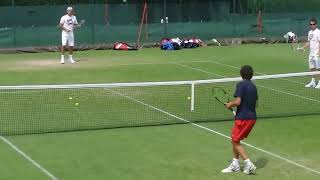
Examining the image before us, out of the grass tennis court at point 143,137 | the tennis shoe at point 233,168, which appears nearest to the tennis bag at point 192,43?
the grass tennis court at point 143,137

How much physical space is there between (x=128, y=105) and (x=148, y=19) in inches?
818

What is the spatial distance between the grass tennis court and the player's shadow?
0.02 metres

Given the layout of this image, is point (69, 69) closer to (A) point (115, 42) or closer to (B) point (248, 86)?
(A) point (115, 42)

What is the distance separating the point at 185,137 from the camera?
1282cm

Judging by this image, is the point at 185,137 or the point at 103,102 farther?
the point at 103,102

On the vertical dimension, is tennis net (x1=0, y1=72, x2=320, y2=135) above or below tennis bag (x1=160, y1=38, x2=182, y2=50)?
below

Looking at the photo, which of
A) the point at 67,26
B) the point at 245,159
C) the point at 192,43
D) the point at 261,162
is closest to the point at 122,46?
the point at 192,43

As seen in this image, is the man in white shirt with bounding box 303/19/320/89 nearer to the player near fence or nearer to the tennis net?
the tennis net

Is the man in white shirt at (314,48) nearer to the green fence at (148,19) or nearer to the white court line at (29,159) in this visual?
the white court line at (29,159)

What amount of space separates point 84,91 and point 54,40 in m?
14.0

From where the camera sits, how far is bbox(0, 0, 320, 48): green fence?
31797 mm

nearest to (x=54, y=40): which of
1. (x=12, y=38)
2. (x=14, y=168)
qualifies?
(x=12, y=38)

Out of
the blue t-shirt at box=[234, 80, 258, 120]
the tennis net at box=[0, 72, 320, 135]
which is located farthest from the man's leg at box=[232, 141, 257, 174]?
the tennis net at box=[0, 72, 320, 135]

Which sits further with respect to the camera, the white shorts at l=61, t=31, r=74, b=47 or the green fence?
the green fence
